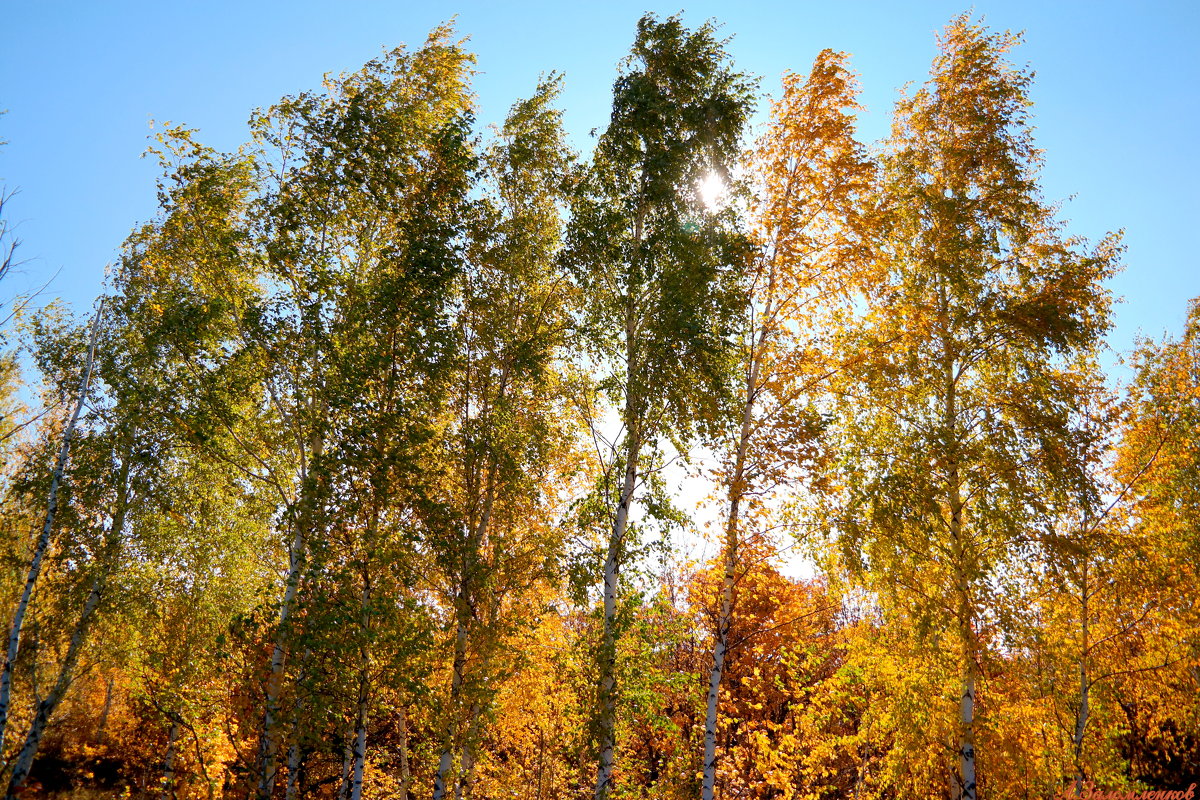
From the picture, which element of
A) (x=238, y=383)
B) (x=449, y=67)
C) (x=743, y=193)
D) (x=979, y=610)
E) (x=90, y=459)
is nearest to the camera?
(x=979, y=610)

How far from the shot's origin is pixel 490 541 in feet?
37.5

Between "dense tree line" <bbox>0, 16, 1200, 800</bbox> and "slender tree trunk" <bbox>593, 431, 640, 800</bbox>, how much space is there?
51 millimetres

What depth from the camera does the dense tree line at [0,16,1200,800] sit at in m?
10.2

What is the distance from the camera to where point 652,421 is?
1111cm

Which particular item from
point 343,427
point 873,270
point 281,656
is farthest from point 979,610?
point 281,656

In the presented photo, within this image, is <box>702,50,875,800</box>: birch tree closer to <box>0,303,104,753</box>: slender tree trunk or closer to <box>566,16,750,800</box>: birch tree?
<box>566,16,750,800</box>: birch tree

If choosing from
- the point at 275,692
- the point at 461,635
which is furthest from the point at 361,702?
the point at 275,692

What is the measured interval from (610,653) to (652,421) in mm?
3642

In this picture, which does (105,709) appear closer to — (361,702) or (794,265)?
(361,702)

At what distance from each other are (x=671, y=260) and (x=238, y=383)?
7.52 meters

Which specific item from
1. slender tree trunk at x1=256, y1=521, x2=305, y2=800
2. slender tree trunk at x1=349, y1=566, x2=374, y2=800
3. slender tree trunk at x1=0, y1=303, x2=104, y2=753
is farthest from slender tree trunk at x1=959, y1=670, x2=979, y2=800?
slender tree trunk at x1=0, y1=303, x2=104, y2=753

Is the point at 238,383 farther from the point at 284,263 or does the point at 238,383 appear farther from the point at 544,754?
the point at 544,754

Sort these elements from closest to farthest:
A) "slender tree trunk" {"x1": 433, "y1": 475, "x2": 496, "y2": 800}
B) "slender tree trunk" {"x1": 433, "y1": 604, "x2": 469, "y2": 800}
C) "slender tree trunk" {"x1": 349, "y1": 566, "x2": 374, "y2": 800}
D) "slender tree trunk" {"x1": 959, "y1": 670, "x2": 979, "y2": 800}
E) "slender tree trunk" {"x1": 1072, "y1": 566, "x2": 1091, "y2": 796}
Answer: "slender tree trunk" {"x1": 349, "y1": 566, "x2": 374, "y2": 800} → "slender tree trunk" {"x1": 959, "y1": 670, "x2": 979, "y2": 800} → "slender tree trunk" {"x1": 433, "y1": 604, "x2": 469, "y2": 800} → "slender tree trunk" {"x1": 433, "y1": 475, "x2": 496, "y2": 800} → "slender tree trunk" {"x1": 1072, "y1": 566, "x2": 1091, "y2": 796}

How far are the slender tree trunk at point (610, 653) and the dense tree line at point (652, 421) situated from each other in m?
0.05
